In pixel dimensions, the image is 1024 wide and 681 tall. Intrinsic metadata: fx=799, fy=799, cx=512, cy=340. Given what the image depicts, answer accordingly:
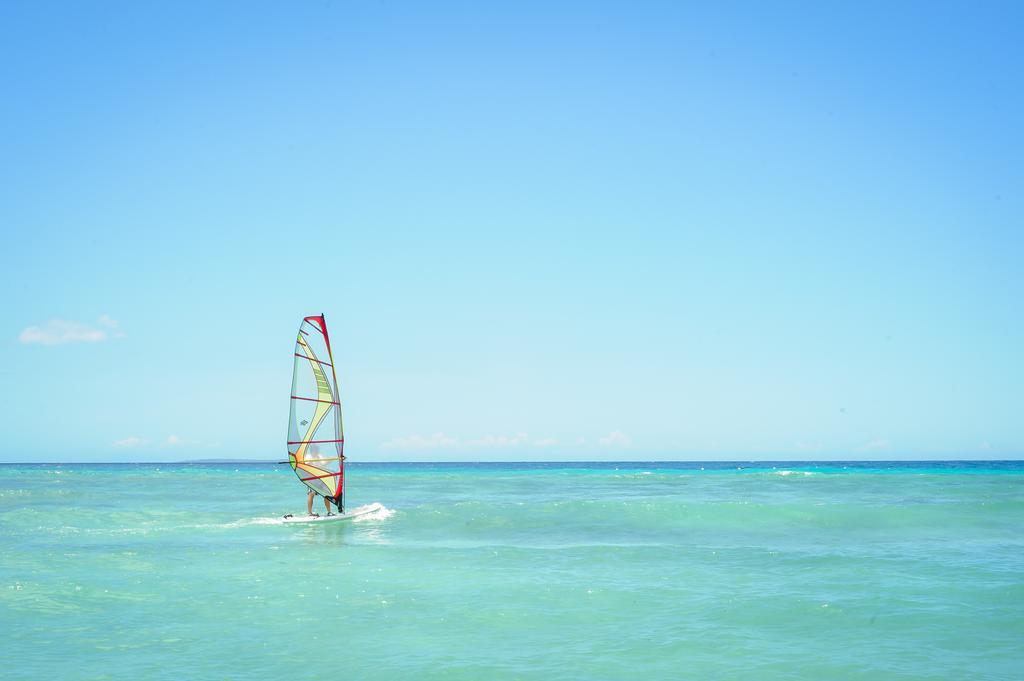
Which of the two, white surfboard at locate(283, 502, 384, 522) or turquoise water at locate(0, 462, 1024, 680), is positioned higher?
turquoise water at locate(0, 462, 1024, 680)

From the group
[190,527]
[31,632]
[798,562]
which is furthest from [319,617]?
[190,527]

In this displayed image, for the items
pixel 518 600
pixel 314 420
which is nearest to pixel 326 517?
pixel 314 420

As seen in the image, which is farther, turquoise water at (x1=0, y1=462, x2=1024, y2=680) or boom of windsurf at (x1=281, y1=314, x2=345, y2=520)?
boom of windsurf at (x1=281, y1=314, x2=345, y2=520)

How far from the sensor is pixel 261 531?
24.3m

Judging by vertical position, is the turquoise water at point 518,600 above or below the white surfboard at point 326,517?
above

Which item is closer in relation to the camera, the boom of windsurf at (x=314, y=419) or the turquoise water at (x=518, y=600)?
the turquoise water at (x=518, y=600)

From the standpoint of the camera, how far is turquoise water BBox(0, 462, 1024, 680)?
10.1 m

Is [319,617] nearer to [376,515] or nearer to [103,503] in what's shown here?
[376,515]

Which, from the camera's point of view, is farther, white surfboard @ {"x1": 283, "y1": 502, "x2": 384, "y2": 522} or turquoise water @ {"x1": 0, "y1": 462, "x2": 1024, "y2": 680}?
white surfboard @ {"x1": 283, "y1": 502, "x2": 384, "y2": 522}

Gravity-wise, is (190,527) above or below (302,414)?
below

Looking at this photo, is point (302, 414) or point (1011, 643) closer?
point (1011, 643)

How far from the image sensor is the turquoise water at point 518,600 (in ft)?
33.1

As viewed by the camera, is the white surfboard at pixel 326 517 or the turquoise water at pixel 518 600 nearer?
the turquoise water at pixel 518 600

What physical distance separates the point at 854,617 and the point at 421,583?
24.9 feet
